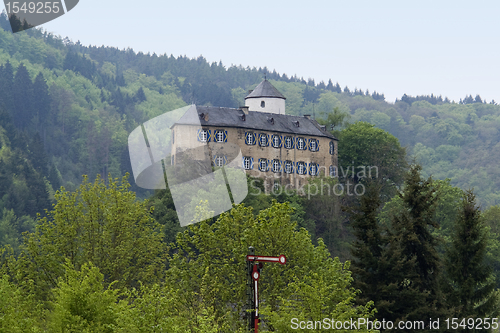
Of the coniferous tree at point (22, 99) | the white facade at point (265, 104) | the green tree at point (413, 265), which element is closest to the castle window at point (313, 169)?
the white facade at point (265, 104)

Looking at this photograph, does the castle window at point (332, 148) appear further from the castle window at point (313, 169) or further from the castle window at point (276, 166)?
the castle window at point (276, 166)

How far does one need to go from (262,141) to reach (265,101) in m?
8.27

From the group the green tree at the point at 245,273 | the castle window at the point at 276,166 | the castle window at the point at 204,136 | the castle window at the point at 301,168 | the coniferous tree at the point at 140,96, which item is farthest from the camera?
the coniferous tree at the point at 140,96

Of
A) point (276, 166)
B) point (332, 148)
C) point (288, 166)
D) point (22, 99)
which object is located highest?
point (332, 148)

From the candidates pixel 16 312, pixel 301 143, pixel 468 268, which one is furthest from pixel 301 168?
pixel 16 312

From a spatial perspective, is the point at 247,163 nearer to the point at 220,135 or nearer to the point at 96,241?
the point at 220,135

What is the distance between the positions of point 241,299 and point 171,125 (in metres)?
44.1

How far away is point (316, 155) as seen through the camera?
7688cm

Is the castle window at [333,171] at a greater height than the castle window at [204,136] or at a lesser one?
lesser

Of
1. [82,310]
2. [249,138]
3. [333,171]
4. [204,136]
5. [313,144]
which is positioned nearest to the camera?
[82,310]

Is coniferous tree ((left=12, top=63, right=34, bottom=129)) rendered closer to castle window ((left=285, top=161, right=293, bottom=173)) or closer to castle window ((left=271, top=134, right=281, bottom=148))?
castle window ((left=271, top=134, right=281, bottom=148))

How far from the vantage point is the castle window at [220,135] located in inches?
2813

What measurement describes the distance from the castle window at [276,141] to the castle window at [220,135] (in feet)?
16.4

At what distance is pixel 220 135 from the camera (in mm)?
71688
